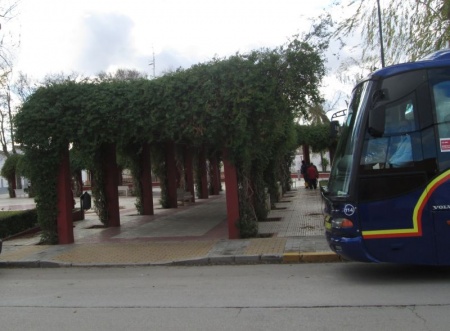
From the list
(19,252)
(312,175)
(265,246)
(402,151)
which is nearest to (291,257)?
(265,246)

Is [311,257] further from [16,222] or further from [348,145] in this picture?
[16,222]

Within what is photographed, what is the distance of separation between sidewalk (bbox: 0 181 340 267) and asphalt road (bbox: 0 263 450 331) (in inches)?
20.6

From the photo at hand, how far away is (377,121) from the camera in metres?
6.92

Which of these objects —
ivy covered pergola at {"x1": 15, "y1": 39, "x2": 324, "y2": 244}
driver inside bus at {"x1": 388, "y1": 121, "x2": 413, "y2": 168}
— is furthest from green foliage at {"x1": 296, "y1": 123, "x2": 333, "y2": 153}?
driver inside bus at {"x1": 388, "y1": 121, "x2": 413, "y2": 168}

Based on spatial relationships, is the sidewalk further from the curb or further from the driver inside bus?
the driver inside bus

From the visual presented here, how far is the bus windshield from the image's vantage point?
23.6ft

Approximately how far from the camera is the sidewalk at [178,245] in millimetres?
9852

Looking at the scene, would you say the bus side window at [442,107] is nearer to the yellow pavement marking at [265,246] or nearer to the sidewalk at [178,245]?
the sidewalk at [178,245]

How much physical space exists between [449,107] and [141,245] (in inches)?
318

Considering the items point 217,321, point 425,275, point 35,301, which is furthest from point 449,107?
point 35,301

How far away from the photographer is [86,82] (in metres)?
12.4

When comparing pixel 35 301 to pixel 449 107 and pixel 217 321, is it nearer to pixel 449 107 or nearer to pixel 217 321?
pixel 217 321

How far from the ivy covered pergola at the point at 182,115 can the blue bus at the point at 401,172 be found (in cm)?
405

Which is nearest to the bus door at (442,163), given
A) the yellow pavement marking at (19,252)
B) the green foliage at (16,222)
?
the yellow pavement marking at (19,252)
